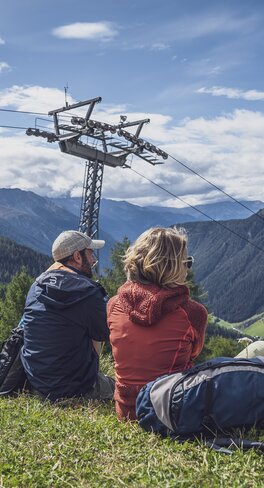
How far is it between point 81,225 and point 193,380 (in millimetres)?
19533

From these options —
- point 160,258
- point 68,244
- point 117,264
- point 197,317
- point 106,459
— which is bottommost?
point 117,264

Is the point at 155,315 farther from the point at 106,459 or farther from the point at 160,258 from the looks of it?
the point at 106,459

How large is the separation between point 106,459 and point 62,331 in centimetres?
288

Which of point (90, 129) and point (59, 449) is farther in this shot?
point (90, 129)

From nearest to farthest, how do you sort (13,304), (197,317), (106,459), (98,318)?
(106,459) → (197,317) → (98,318) → (13,304)

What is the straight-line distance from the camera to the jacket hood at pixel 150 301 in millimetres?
5680

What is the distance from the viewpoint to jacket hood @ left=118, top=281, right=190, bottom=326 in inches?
224

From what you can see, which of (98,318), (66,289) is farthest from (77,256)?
(98,318)

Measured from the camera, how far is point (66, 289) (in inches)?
282

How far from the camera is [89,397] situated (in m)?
7.66

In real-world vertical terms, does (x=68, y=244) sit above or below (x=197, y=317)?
above

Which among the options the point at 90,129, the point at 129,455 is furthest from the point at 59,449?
the point at 90,129

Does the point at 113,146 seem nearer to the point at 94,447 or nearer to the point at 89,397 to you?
the point at 89,397

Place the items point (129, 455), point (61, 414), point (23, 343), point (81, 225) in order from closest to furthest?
point (129, 455)
point (61, 414)
point (23, 343)
point (81, 225)
